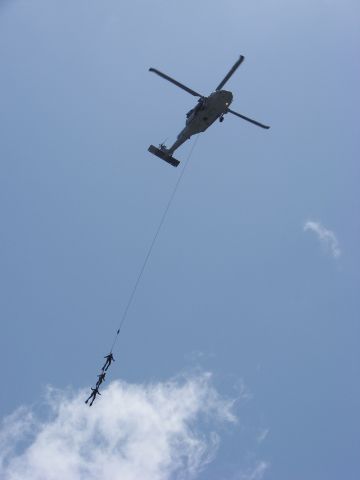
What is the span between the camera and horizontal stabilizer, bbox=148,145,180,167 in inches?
1155

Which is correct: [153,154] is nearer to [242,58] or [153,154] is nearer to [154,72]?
[154,72]

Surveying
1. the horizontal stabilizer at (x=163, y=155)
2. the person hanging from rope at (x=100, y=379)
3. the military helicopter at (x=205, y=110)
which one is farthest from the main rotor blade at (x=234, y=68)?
the person hanging from rope at (x=100, y=379)

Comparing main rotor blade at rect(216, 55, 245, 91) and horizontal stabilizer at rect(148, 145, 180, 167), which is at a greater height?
main rotor blade at rect(216, 55, 245, 91)

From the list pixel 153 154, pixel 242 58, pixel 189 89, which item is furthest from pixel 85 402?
pixel 242 58

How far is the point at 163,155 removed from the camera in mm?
29609

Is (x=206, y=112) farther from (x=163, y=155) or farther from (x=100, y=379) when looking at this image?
(x=100, y=379)

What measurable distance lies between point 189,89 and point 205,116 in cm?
180

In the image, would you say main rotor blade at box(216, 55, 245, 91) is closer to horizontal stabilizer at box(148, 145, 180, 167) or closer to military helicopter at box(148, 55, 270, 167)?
military helicopter at box(148, 55, 270, 167)

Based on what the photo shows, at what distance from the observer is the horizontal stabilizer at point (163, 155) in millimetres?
29328

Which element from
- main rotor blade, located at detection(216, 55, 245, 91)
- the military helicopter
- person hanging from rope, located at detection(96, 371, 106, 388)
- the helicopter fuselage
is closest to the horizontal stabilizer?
the military helicopter

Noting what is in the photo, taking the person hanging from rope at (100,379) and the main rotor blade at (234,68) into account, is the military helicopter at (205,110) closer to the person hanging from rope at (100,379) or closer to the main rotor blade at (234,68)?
the main rotor blade at (234,68)

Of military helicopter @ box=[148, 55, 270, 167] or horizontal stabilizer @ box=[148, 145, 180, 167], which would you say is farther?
horizontal stabilizer @ box=[148, 145, 180, 167]

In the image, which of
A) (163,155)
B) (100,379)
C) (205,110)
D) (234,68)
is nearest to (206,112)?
Result: (205,110)

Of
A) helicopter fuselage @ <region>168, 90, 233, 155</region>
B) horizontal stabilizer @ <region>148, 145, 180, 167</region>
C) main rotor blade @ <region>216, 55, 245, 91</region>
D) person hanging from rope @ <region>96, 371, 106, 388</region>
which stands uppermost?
main rotor blade @ <region>216, 55, 245, 91</region>
